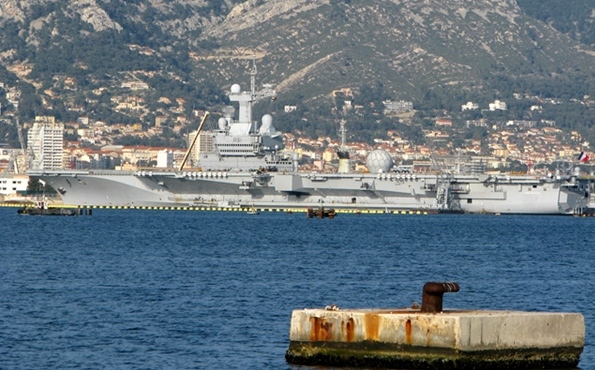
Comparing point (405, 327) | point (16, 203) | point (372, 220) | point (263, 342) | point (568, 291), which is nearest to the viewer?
point (405, 327)

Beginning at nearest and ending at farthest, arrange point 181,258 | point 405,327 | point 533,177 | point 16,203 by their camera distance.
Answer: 1. point 405,327
2. point 181,258
3. point 533,177
4. point 16,203

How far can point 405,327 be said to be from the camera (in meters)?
23.5

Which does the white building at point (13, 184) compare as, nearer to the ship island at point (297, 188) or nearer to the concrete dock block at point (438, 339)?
the ship island at point (297, 188)

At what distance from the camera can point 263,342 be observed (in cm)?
2747

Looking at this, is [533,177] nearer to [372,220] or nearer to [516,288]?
[372,220]

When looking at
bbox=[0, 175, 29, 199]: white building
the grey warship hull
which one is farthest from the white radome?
bbox=[0, 175, 29, 199]: white building

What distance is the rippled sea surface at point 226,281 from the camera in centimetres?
2694

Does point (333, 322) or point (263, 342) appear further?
point (263, 342)

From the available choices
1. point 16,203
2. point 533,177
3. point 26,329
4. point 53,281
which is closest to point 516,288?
point 53,281

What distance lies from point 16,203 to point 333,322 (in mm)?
97289

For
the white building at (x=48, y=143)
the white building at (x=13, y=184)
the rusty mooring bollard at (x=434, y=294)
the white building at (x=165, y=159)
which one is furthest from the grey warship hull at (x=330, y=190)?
the white building at (x=48, y=143)

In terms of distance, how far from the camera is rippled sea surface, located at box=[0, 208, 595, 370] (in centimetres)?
2694

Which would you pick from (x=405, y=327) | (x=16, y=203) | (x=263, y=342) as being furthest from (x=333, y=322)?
(x=16, y=203)

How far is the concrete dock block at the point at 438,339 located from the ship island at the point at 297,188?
66.1m
